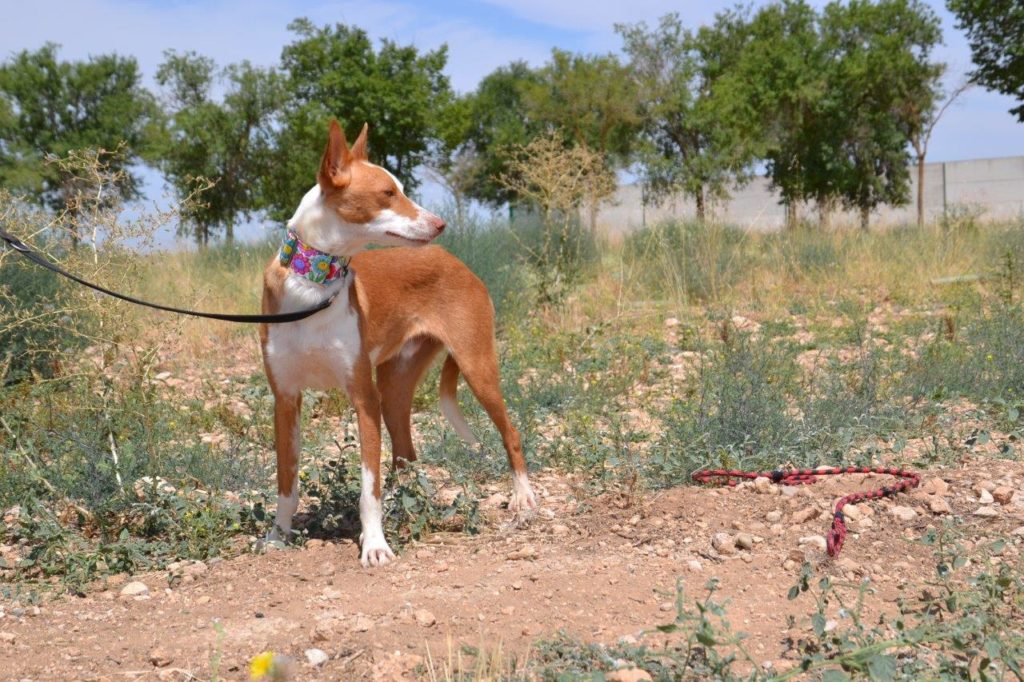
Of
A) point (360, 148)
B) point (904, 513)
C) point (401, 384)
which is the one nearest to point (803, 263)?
point (401, 384)

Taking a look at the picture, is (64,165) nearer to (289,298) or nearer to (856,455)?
(289,298)

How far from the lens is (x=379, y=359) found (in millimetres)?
4453

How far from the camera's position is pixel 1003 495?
4.24 meters

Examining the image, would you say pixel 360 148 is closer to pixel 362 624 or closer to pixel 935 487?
pixel 362 624

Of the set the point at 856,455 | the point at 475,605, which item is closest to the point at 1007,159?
the point at 856,455

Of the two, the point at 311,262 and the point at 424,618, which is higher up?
the point at 311,262

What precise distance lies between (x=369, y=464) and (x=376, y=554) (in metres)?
0.34

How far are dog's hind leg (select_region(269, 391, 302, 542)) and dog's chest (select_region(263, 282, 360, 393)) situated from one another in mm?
130

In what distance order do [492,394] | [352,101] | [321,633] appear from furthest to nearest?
[352,101] → [492,394] → [321,633]

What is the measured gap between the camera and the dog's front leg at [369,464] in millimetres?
3990

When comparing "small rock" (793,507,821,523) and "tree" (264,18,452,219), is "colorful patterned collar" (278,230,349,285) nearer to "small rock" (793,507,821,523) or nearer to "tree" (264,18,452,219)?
"small rock" (793,507,821,523)

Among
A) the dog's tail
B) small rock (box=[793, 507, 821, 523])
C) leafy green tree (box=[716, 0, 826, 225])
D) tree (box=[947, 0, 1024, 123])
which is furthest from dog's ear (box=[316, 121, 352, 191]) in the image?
leafy green tree (box=[716, 0, 826, 225])

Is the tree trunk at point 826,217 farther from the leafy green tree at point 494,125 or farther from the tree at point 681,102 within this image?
the leafy green tree at point 494,125

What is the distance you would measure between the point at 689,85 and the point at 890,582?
27.2m
